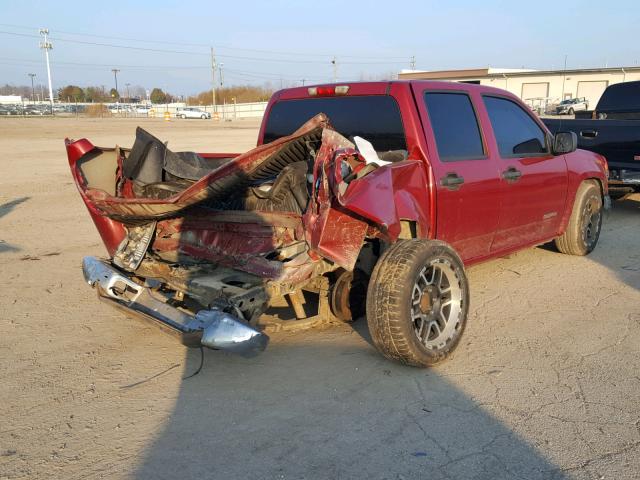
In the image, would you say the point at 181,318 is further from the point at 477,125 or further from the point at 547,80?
the point at 547,80

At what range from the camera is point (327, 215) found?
3.49m

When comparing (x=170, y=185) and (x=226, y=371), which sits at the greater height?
(x=170, y=185)

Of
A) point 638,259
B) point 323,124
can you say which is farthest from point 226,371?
point 638,259

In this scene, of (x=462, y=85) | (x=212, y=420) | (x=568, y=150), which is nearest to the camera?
(x=212, y=420)

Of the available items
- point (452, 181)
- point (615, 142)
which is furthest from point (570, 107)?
point (452, 181)

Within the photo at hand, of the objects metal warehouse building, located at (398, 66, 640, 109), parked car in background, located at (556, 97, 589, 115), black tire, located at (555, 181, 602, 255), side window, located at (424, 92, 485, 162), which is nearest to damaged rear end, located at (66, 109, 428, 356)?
side window, located at (424, 92, 485, 162)

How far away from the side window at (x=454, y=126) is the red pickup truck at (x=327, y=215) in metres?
0.02

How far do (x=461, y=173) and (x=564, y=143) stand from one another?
65.9 inches

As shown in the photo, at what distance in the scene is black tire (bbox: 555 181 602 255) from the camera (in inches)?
254

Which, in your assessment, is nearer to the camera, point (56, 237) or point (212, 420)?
point (212, 420)

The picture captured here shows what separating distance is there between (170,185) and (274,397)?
1800mm

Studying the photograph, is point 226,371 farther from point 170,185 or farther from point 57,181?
point 57,181

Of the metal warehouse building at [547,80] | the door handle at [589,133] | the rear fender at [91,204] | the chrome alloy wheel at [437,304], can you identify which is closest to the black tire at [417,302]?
the chrome alloy wheel at [437,304]

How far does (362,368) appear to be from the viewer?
12.8ft
